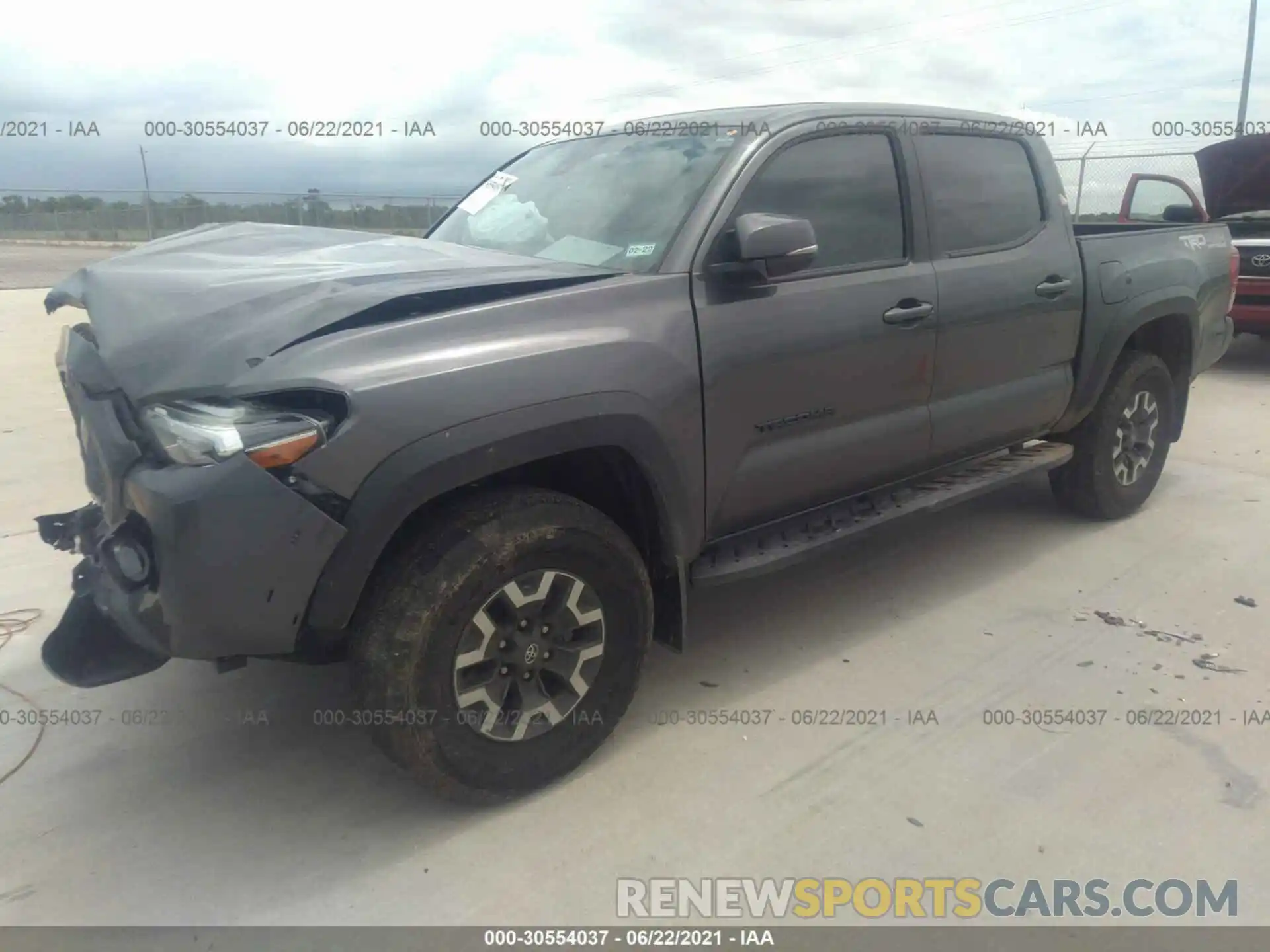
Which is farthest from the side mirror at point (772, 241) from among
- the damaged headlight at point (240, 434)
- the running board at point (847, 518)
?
the damaged headlight at point (240, 434)

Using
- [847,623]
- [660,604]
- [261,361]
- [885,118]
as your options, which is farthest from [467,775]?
[885,118]

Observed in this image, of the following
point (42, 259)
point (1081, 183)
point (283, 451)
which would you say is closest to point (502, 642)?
point (283, 451)

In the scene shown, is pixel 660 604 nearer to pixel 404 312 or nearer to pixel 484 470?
pixel 484 470

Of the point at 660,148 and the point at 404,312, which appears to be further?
the point at 660,148

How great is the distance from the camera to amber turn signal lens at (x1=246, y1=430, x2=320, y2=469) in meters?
2.23

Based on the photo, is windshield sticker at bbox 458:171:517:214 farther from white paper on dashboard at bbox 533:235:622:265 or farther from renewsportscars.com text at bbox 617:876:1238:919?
renewsportscars.com text at bbox 617:876:1238:919

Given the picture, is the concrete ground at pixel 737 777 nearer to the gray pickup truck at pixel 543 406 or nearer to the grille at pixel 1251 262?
the gray pickup truck at pixel 543 406

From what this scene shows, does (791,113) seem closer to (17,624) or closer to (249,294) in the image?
(249,294)

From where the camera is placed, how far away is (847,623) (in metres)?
3.89

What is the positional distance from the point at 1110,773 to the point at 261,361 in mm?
2629

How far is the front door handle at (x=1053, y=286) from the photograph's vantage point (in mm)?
4156

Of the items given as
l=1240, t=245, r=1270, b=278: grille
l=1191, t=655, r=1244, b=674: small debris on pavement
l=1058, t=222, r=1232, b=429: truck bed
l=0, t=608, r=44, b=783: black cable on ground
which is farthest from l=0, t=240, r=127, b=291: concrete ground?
l=1191, t=655, r=1244, b=674: small debris on pavement

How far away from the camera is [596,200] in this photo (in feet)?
11.4

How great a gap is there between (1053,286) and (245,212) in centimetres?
1811
